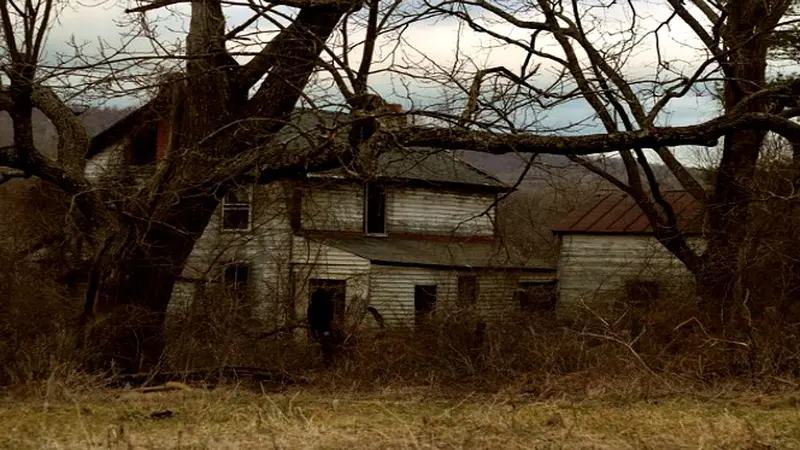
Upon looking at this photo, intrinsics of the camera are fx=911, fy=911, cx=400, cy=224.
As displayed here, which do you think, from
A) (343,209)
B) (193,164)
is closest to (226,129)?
(193,164)

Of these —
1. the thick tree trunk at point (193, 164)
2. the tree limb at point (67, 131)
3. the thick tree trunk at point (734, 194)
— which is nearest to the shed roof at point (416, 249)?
the thick tree trunk at point (734, 194)

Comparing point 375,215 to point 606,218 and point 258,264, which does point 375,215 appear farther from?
point 606,218

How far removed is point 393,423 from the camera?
19.4 feet

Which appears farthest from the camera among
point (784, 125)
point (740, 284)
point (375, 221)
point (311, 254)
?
point (375, 221)

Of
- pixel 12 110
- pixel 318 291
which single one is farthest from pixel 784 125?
pixel 318 291

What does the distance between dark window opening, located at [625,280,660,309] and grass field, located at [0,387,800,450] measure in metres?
9.27

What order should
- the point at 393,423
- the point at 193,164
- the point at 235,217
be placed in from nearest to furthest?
1. the point at 393,423
2. the point at 193,164
3. the point at 235,217

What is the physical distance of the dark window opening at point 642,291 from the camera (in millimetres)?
16562

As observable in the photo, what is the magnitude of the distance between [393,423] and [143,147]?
18909mm

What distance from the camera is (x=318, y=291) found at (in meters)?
18.7

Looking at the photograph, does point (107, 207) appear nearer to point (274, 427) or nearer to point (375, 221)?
point (274, 427)

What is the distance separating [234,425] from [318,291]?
13.0 meters

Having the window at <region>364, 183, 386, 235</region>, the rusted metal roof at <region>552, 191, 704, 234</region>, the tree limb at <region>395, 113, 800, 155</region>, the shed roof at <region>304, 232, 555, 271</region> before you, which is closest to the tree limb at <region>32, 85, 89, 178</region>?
the tree limb at <region>395, 113, 800, 155</region>

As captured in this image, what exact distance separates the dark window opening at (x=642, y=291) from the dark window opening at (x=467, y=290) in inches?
113
